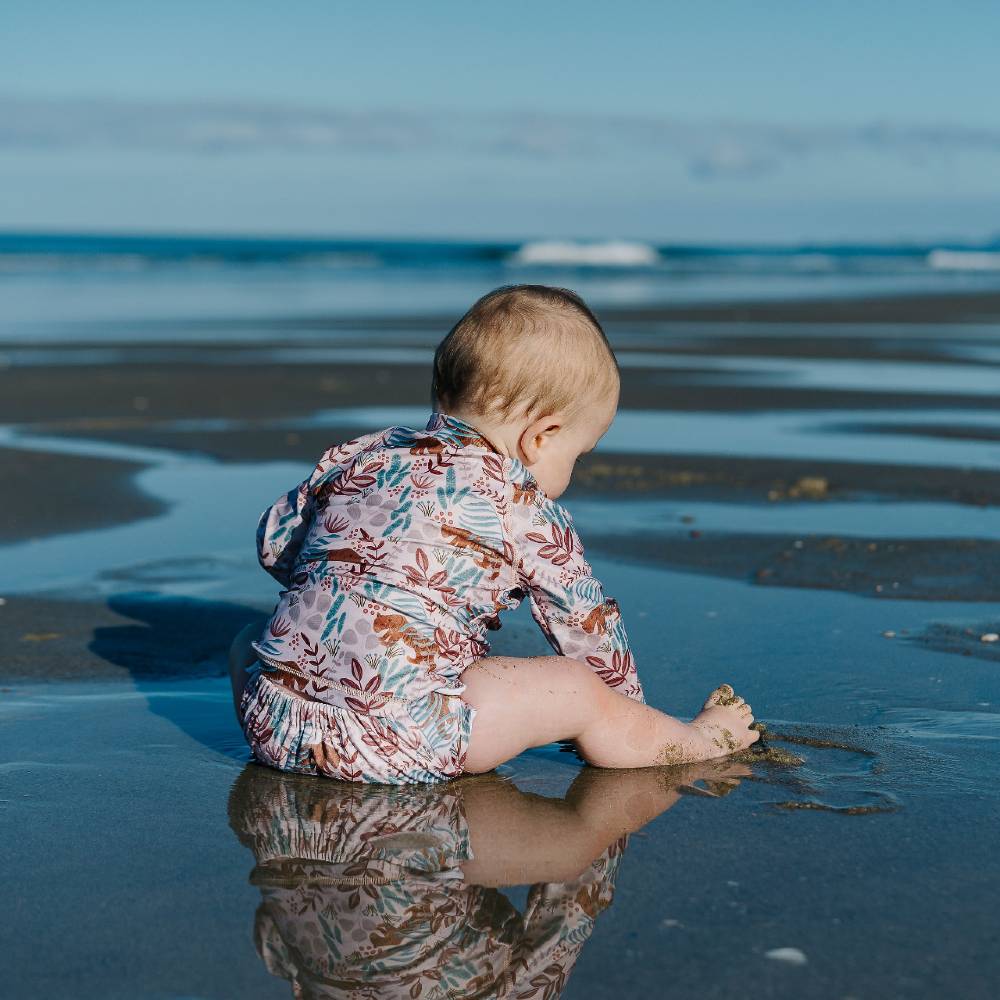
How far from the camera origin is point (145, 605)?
4789mm

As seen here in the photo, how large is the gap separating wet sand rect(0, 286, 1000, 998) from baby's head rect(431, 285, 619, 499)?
2.54 feet

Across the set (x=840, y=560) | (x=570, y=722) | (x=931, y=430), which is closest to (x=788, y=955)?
(x=570, y=722)

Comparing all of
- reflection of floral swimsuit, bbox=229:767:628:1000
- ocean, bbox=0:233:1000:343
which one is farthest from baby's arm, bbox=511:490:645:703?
ocean, bbox=0:233:1000:343

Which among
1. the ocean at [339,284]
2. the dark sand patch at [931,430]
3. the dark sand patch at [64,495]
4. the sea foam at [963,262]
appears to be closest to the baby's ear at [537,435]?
the dark sand patch at [64,495]

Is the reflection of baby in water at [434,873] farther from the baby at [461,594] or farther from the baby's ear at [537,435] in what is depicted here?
the baby's ear at [537,435]

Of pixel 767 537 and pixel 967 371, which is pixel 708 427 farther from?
pixel 967 371

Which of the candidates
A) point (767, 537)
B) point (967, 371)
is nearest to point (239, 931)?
point (767, 537)

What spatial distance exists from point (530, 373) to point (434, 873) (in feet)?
3.56

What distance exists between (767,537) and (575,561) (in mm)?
2859

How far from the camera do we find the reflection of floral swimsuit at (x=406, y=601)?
2.98 m

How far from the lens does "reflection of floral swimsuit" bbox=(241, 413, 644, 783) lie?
9.78ft

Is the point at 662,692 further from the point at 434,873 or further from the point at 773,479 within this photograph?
the point at 773,479

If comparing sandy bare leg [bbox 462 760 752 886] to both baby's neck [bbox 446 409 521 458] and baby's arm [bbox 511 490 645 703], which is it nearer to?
baby's arm [bbox 511 490 645 703]

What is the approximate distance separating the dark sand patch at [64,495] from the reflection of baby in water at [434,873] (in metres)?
3.38
